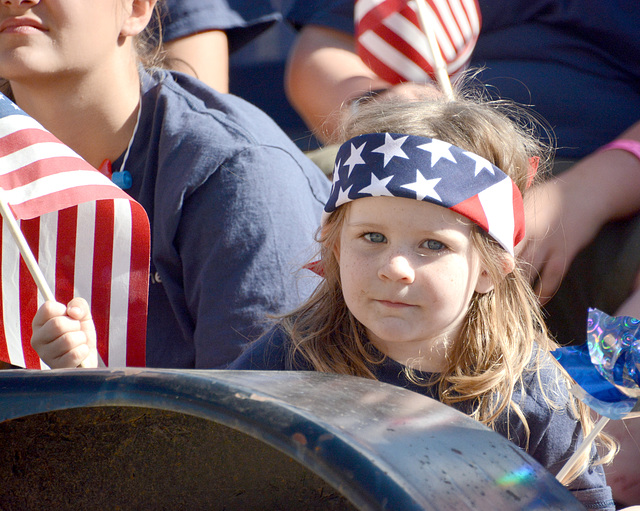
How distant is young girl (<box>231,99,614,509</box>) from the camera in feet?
3.60

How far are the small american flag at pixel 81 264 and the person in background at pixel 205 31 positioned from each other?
750mm

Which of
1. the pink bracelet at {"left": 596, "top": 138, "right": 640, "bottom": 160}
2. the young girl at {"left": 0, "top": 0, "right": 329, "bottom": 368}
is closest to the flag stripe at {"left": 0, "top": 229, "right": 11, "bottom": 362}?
the young girl at {"left": 0, "top": 0, "right": 329, "bottom": 368}

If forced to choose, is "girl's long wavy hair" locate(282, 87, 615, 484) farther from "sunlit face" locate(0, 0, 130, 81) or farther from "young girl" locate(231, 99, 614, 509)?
"sunlit face" locate(0, 0, 130, 81)

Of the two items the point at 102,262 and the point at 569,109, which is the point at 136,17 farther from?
the point at 569,109

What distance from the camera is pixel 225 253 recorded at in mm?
1425

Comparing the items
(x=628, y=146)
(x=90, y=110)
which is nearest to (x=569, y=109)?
(x=628, y=146)

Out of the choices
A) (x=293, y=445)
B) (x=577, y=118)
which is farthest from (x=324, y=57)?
(x=293, y=445)

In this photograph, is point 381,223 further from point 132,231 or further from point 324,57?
point 324,57

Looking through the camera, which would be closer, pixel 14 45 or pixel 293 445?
pixel 293 445

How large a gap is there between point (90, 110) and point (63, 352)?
619 millimetres

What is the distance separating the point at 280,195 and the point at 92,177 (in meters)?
0.38

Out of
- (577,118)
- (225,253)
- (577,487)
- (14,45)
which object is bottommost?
(577,487)

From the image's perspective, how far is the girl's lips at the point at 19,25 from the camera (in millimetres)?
1353

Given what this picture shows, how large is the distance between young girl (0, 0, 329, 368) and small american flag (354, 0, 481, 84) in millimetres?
341
